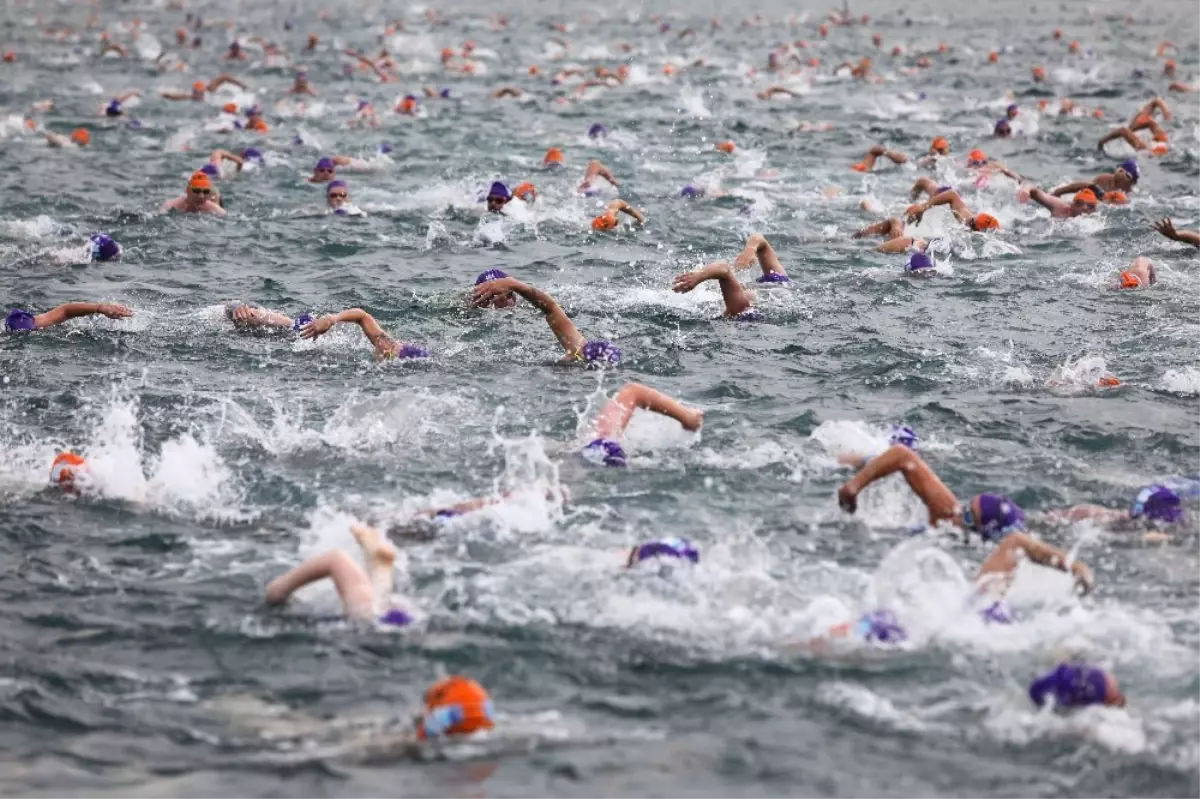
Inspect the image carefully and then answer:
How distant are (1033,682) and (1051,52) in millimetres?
30874

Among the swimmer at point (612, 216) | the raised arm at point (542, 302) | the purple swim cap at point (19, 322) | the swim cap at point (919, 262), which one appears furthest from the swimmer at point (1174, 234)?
the purple swim cap at point (19, 322)

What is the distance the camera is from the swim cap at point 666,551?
7.81 m

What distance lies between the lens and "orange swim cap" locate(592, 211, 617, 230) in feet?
54.7

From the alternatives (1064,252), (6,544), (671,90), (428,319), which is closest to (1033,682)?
(6,544)

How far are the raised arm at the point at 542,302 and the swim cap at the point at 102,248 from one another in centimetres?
531

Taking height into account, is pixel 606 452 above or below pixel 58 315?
below

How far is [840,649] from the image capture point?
7285 mm

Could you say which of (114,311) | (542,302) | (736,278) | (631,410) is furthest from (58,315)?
(736,278)

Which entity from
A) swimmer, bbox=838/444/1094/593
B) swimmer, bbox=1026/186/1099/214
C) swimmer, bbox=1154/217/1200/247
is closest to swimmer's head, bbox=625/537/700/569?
swimmer, bbox=838/444/1094/593

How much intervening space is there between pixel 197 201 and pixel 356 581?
35.8ft

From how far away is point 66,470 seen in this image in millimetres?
9273

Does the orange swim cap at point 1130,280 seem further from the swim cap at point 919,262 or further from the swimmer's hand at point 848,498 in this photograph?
the swimmer's hand at point 848,498

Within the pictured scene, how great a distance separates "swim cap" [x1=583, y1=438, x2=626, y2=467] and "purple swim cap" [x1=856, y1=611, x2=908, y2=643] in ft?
8.78

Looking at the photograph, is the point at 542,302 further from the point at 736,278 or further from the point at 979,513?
the point at 979,513
